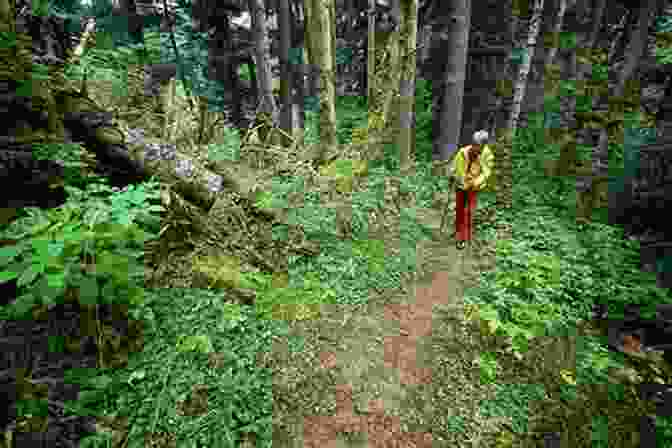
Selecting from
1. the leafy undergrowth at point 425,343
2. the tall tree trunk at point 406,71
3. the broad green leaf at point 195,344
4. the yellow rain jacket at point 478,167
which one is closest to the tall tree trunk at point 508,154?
the leafy undergrowth at point 425,343

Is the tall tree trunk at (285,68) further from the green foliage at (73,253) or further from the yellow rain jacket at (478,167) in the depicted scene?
the green foliage at (73,253)

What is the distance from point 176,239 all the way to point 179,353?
1622 mm

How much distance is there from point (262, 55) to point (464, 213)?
9.34 m

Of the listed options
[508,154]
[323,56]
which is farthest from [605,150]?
[323,56]

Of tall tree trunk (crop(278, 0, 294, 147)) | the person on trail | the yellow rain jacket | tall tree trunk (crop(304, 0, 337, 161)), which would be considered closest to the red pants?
the person on trail

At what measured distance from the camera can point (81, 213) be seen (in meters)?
2.59

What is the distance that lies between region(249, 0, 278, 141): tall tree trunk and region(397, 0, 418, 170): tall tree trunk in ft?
14.2

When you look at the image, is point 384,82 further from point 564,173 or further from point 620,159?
point 620,159

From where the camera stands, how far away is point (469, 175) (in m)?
6.23

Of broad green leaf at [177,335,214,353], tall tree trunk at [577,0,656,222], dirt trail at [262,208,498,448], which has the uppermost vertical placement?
tall tree trunk at [577,0,656,222]

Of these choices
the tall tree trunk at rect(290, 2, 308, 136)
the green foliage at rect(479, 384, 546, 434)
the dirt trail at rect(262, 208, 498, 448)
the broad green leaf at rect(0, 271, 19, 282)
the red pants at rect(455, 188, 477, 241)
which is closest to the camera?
the broad green leaf at rect(0, 271, 19, 282)

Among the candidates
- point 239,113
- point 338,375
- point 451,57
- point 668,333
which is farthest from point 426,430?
point 239,113

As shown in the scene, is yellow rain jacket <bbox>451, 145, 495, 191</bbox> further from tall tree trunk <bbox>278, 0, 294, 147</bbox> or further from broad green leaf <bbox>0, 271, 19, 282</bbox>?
tall tree trunk <bbox>278, 0, 294, 147</bbox>

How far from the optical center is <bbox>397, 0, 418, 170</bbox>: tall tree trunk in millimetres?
8227
